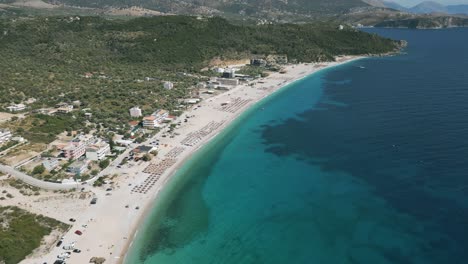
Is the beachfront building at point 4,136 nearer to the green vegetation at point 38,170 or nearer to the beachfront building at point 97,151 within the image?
the green vegetation at point 38,170

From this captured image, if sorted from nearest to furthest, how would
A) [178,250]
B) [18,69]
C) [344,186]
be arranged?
[178,250], [344,186], [18,69]

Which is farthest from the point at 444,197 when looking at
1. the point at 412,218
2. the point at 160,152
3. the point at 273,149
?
the point at 160,152

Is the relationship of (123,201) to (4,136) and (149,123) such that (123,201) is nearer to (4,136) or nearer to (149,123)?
(149,123)

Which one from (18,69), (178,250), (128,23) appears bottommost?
(178,250)

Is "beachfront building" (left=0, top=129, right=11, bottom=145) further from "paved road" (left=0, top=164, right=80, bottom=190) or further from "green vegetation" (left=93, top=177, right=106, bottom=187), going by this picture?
"green vegetation" (left=93, top=177, right=106, bottom=187)

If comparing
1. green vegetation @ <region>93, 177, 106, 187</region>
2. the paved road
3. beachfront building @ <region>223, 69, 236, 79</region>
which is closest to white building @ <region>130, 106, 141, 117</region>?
green vegetation @ <region>93, 177, 106, 187</region>

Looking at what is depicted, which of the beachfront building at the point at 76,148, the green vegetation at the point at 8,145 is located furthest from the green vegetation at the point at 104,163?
the green vegetation at the point at 8,145

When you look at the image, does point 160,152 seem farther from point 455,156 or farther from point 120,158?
point 455,156
